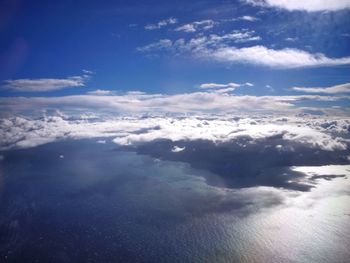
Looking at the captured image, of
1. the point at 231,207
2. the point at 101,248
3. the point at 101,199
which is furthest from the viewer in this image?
the point at 101,199

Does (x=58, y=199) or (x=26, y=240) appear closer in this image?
(x=26, y=240)

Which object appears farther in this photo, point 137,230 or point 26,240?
point 137,230

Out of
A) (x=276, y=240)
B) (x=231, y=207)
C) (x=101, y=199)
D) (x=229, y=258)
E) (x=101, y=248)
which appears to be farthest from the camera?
(x=101, y=199)

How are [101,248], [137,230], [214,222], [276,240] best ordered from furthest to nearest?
[214,222] → [137,230] → [276,240] → [101,248]

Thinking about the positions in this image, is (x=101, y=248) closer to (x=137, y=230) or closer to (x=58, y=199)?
(x=137, y=230)

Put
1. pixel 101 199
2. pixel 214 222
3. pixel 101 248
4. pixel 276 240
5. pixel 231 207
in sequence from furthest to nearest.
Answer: pixel 101 199 → pixel 231 207 → pixel 214 222 → pixel 276 240 → pixel 101 248

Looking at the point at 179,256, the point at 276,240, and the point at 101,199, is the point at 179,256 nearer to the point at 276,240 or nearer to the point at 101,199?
the point at 276,240

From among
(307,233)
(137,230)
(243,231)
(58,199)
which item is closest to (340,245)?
(307,233)

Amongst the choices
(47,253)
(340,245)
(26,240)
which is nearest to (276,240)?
(340,245)
